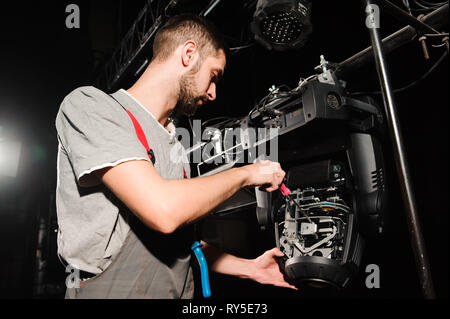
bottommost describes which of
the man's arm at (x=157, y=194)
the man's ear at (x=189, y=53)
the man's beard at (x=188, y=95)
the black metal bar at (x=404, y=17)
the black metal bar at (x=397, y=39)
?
the man's arm at (x=157, y=194)

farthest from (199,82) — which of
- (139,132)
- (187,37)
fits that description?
(139,132)

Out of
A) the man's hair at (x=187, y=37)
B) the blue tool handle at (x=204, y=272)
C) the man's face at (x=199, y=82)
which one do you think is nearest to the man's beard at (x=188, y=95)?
the man's face at (x=199, y=82)

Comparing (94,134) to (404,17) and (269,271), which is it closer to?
(269,271)

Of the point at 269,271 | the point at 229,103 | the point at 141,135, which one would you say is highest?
the point at 229,103

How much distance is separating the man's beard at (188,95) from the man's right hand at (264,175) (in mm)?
396

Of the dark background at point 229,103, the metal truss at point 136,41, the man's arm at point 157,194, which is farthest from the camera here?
the metal truss at point 136,41

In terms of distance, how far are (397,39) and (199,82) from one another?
3.29 feet

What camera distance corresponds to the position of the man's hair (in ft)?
3.82

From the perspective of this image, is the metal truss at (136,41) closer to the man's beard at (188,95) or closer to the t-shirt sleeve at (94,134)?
the man's beard at (188,95)

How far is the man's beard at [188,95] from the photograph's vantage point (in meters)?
1.12

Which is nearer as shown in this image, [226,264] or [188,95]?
[188,95]

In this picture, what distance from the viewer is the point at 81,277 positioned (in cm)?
79

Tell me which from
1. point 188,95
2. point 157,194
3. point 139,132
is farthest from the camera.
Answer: point 188,95

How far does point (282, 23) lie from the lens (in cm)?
132
